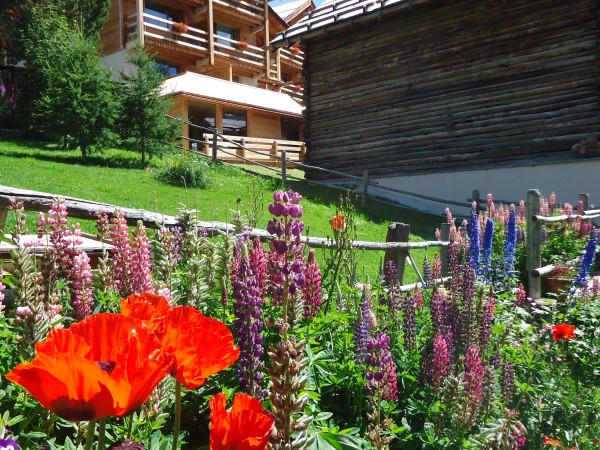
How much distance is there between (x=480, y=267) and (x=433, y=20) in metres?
12.3

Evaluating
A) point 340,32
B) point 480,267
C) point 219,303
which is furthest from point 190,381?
point 340,32

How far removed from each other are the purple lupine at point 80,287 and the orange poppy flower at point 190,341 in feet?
2.92

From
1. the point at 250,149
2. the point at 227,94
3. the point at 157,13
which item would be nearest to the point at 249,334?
the point at 250,149

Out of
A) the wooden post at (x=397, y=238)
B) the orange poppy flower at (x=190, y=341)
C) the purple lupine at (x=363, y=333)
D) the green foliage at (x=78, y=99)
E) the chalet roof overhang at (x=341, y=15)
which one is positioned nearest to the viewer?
the orange poppy flower at (x=190, y=341)

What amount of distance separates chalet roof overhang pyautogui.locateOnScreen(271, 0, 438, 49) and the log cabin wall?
0.64m

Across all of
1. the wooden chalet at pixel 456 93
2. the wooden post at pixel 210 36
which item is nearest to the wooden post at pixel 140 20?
the wooden post at pixel 210 36

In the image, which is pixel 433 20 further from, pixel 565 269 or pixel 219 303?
pixel 219 303

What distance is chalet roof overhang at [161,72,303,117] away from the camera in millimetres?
22438

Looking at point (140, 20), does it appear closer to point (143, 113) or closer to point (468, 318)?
point (143, 113)

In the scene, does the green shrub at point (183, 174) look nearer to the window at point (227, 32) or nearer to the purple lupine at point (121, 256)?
the purple lupine at point (121, 256)

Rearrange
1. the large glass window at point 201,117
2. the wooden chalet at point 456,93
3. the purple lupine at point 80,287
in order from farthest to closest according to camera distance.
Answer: the large glass window at point 201,117, the wooden chalet at point 456,93, the purple lupine at point 80,287

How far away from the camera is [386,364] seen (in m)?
1.64

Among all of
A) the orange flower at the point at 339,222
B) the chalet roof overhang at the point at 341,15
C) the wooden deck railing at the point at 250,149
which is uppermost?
the chalet roof overhang at the point at 341,15

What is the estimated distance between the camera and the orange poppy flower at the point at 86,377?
0.65 m
